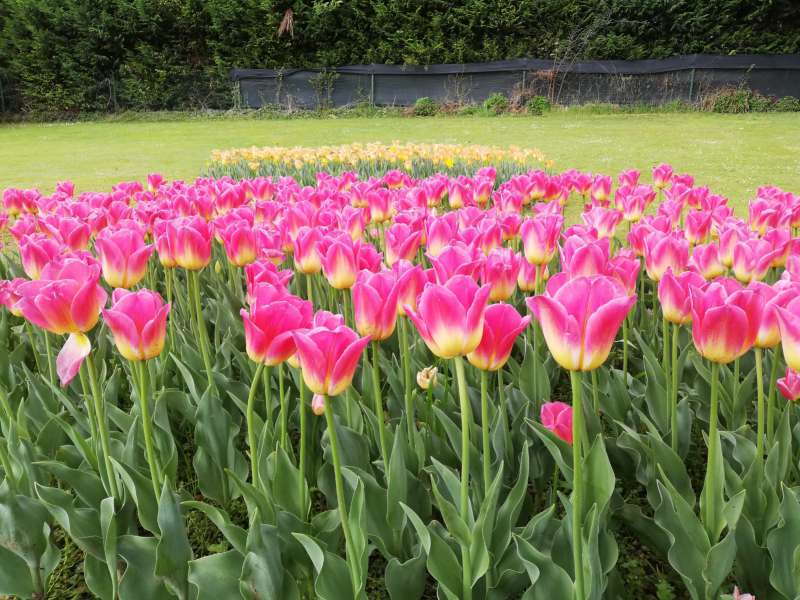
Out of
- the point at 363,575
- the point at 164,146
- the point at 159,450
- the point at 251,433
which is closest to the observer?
the point at 363,575

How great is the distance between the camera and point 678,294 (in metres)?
1.50

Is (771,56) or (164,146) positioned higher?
(771,56)

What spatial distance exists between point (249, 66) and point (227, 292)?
23.8 m

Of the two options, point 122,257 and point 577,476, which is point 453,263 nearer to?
point 577,476

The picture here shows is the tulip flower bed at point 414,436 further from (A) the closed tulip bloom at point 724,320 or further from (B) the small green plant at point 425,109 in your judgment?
(B) the small green plant at point 425,109

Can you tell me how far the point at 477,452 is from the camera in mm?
1614

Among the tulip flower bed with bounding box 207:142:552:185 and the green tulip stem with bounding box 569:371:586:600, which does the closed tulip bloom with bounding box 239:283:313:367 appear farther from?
the tulip flower bed with bounding box 207:142:552:185

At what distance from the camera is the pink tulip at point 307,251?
1.98 m

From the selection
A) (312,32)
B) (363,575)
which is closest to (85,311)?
(363,575)

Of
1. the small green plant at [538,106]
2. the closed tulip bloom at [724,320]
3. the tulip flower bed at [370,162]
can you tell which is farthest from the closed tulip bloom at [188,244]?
the small green plant at [538,106]

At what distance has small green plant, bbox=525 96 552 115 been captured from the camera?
802 inches

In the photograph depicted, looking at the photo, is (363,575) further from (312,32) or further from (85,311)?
(312,32)

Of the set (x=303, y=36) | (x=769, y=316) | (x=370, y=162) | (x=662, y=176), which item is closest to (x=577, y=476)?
(x=769, y=316)

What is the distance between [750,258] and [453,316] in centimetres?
127
